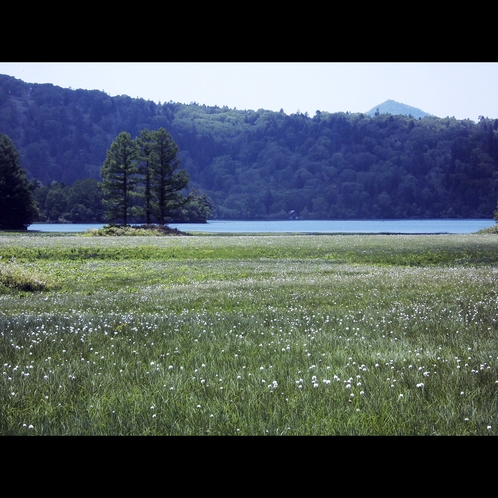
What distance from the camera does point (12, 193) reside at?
57.7 meters

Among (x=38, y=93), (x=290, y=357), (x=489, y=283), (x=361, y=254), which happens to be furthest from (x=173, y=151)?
(x=290, y=357)

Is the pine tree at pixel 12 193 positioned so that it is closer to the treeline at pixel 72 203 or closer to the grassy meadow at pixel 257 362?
the treeline at pixel 72 203

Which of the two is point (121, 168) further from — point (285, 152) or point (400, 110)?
point (400, 110)

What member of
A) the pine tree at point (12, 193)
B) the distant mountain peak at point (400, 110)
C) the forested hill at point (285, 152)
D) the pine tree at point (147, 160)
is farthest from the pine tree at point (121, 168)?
the distant mountain peak at point (400, 110)

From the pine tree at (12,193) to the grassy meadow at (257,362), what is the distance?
46.4m

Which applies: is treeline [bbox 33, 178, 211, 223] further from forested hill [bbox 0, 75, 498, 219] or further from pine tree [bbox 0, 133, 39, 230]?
pine tree [bbox 0, 133, 39, 230]

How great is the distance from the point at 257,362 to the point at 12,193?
58026 millimetres

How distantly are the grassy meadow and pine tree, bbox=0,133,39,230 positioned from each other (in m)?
46.4

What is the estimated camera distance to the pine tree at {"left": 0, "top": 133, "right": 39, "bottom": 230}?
187 ft

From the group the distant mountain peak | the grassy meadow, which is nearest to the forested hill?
the distant mountain peak

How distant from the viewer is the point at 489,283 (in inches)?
641
